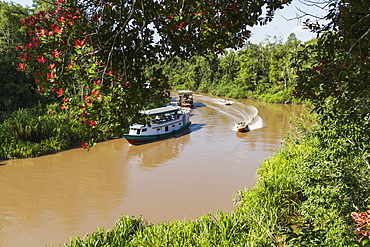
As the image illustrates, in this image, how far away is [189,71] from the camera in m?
60.9

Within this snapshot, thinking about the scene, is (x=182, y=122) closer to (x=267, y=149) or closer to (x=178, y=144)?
(x=178, y=144)

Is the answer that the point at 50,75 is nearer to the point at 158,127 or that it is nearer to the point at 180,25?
the point at 180,25

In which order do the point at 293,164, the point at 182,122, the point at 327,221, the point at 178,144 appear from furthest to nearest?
the point at 182,122
the point at 178,144
the point at 293,164
the point at 327,221

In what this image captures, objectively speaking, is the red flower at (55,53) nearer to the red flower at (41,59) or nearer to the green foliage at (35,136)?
the red flower at (41,59)

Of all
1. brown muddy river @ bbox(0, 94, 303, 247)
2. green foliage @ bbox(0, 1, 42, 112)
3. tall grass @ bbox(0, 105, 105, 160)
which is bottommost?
brown muddy river @ bbox(0, 94, 303, 247)

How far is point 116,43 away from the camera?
9.36ft

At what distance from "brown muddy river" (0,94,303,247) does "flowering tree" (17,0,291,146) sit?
6.59 meters

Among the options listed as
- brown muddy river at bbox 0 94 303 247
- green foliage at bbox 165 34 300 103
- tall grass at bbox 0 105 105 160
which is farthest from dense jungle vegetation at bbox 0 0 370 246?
green foliage at bbox 165 34 300 103

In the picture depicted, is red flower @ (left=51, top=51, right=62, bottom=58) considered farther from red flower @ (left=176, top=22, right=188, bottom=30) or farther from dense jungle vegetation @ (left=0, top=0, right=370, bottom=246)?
red flower @ (left=176, top=22, right=188, bottom=30)

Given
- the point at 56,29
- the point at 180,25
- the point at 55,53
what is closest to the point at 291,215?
the point at 180,25

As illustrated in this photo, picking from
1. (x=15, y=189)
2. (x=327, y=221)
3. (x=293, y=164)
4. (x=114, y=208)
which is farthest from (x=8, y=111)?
(x=327, y=221)

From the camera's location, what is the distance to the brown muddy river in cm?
854

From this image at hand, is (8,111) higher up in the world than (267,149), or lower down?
higher up

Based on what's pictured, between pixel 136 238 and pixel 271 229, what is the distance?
3.17 meters
